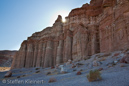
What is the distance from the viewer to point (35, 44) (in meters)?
42.7

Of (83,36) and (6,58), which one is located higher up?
(83,36)

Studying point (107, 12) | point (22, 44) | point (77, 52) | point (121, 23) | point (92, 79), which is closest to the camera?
point (92, 79)

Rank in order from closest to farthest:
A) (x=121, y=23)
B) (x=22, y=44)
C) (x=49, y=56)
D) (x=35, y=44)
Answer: (x=121, y=23), (x=49, y=56), (x=35, y=44), (x=22, y=44)

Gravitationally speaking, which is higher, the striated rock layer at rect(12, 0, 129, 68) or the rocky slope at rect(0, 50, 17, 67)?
the striated rock layer at rect(12, 0, 129, 68)

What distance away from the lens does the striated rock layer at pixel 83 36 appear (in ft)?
61.8

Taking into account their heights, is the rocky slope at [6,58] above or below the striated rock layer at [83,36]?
below

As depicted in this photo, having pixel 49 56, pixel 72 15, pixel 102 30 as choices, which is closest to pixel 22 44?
pixel 49 56

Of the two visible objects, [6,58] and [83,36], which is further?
[6,58]

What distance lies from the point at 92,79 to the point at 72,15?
3175cm

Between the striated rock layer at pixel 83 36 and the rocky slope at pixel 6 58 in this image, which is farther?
the rocky slope at pixel 6 58

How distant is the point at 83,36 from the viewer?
2683cm

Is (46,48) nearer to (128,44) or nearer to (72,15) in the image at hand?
(72,15)

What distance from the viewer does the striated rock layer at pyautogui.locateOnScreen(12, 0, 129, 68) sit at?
18830 millimetres

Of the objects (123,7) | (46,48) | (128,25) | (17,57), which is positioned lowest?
(17,57)
